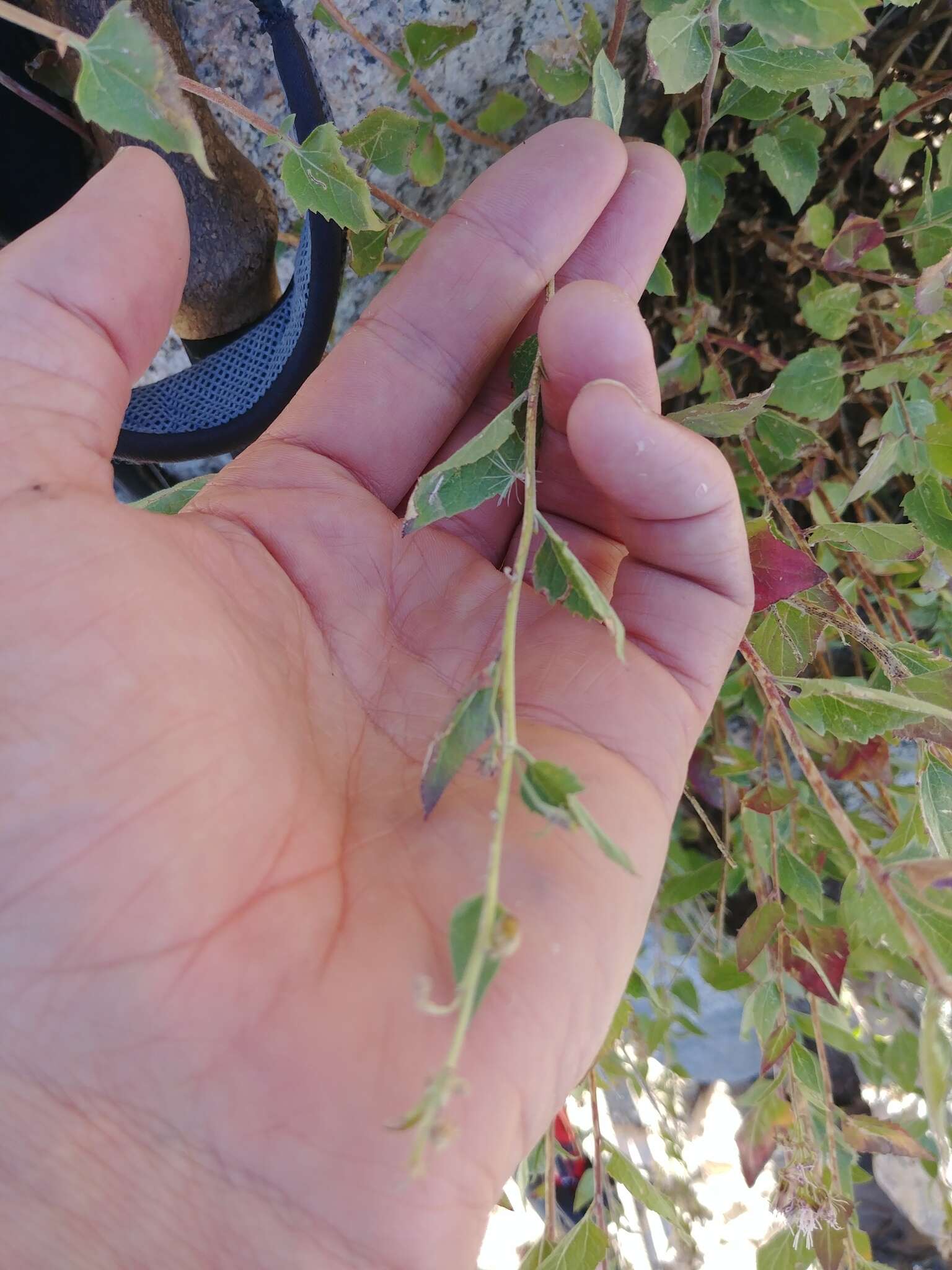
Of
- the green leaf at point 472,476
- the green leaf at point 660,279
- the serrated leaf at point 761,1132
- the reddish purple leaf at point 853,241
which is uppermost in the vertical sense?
the reddish purple leaf at point 853,241

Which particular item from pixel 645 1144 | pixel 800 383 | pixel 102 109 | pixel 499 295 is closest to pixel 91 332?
pixel 102 109

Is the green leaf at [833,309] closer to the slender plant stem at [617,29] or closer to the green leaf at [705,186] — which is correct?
the green leaf at [705,186]

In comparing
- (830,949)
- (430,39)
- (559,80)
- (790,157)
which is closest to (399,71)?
(430,39)

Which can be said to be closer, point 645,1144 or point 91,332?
point 91,332

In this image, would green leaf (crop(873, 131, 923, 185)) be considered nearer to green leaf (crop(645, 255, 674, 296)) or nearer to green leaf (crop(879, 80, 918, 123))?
green leaf (crop(879, 80, 918, 123))

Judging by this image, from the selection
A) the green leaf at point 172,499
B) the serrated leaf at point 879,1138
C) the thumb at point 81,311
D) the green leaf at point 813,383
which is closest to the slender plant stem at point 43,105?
the thumb at point 81,311

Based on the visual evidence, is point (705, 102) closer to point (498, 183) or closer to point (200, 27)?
point (498, 183)
